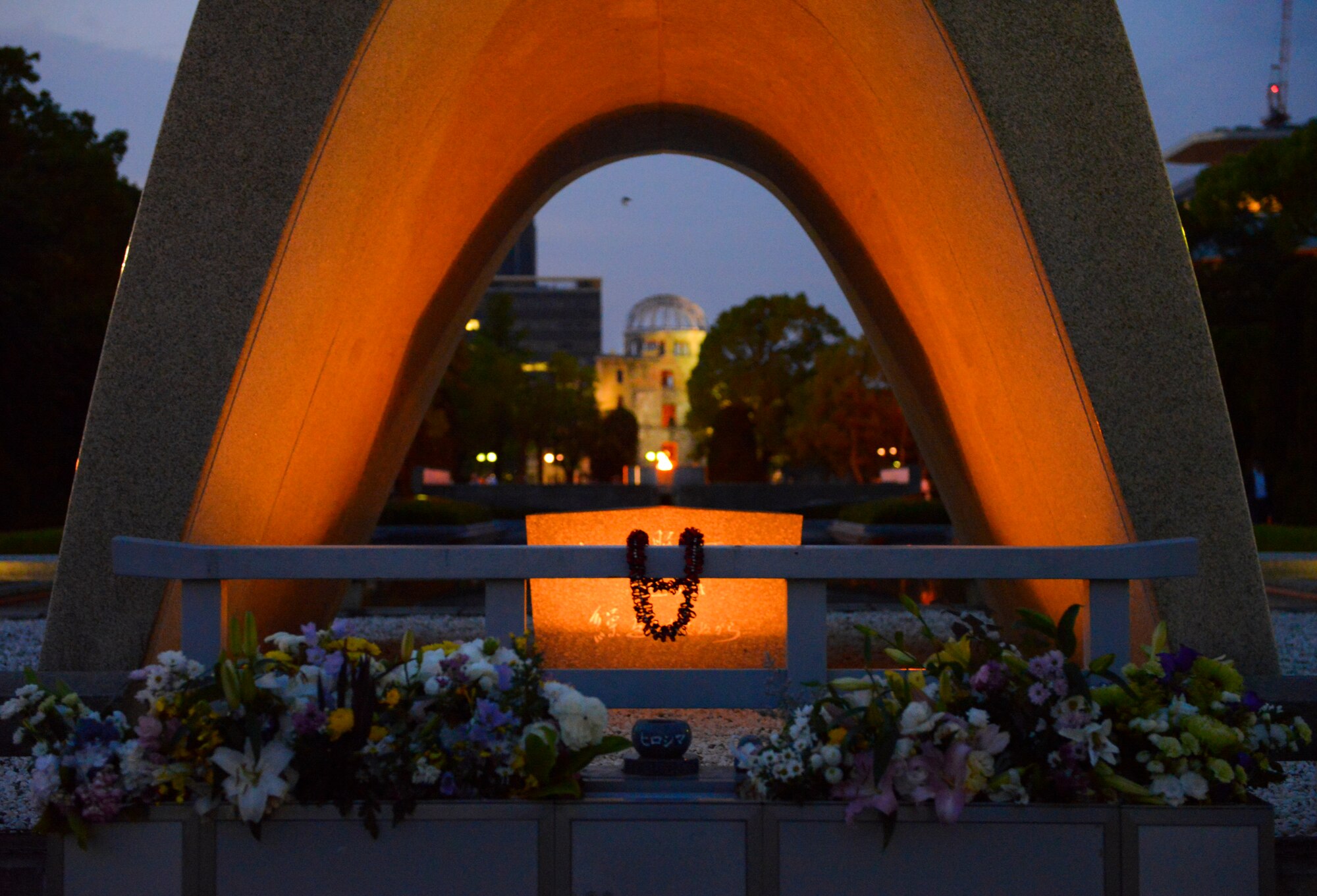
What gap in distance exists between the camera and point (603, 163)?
10453 mm

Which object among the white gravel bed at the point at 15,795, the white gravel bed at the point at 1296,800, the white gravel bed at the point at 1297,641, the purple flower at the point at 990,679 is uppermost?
the purple flower at the point at 990,679

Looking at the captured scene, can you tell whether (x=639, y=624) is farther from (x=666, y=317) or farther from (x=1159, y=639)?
(x=666, y=317)

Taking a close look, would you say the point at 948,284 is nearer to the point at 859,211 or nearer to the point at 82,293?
the point at 859,211

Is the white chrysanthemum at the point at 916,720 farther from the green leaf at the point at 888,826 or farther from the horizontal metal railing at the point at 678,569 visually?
the horizontal metal railing at the point at 678,569

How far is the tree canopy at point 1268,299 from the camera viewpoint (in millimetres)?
25641

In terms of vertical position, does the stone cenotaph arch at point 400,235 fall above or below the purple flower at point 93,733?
above

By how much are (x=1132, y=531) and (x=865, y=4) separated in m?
2.88

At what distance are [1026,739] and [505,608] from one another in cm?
220

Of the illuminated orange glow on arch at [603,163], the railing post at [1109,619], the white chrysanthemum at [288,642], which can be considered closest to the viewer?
the white chrysanthemum at [288,642]

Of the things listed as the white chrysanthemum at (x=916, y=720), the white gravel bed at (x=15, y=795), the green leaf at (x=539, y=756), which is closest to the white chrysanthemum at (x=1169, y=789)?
the white chrysanthemum at (x=916, y=720)

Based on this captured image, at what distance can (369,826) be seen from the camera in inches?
119

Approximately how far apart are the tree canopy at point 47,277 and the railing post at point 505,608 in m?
24.3

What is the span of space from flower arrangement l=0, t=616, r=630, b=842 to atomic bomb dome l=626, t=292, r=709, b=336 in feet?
350

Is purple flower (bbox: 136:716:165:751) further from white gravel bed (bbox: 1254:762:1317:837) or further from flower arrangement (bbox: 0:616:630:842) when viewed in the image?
white gravel bed (bbox: 1254:762:1317:837)
